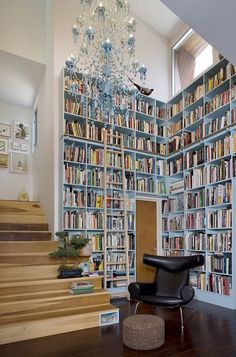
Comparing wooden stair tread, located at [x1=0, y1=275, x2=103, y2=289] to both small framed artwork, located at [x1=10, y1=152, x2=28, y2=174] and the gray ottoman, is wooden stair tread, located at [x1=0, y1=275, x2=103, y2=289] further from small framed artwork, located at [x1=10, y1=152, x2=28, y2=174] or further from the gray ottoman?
small framed artwork, located at [x1=10, y1=152, x2=28, y2=174]

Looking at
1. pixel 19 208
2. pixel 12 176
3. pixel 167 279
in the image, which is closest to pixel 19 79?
pixel 12 176

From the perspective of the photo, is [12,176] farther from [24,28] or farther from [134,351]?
[134,351]

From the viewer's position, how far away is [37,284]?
4.00 meters

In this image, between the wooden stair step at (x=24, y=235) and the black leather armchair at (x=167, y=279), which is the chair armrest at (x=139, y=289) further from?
the wooden stair step at (x=24, y=235)

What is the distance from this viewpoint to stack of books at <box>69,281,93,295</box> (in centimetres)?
403

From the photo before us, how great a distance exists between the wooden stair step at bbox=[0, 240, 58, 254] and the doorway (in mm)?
1822

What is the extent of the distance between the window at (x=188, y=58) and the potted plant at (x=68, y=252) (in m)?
3.92

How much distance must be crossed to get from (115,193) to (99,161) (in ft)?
2.25

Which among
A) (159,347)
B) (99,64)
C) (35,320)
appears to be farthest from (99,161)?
(159,347)

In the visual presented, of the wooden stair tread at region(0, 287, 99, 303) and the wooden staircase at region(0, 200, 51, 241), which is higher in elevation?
the wooden staircase at region(0, 200, 51, 241)

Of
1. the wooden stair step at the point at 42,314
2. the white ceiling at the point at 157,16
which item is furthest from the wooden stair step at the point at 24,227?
the white ceiling at the point at 157,16

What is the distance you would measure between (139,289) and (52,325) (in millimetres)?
1277

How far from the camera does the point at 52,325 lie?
11.7 feet

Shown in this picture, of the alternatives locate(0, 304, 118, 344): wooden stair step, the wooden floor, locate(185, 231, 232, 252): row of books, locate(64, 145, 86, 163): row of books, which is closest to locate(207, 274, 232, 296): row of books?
locate(185, 231, 232, 252): row of books
